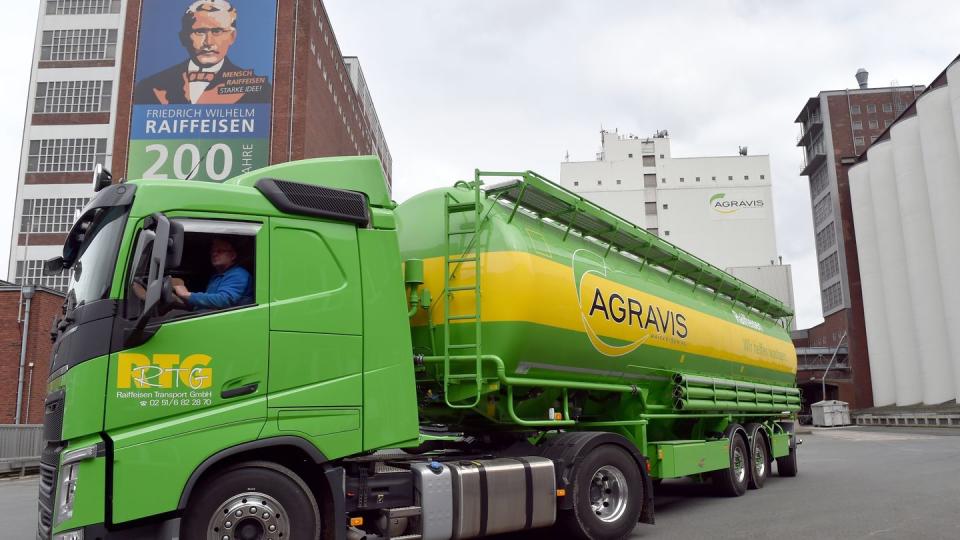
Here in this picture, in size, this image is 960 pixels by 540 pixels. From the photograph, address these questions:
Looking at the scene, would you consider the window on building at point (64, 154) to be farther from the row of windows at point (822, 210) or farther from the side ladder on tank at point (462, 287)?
the row of windows at point (822, 210)

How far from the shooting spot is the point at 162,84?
4734cm

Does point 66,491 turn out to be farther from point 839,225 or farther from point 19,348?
point 839,225

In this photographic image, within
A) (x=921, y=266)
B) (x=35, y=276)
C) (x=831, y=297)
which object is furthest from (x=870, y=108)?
(x=35, y=276)

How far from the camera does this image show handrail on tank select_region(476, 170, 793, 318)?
7.86 meters

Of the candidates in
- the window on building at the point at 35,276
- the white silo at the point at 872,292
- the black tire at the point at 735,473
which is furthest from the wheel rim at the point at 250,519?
the white silo at the point at 872,292

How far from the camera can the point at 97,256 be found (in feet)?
17.3

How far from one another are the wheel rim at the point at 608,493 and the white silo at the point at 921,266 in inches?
1944

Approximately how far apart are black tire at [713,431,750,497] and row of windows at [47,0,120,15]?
167 ft

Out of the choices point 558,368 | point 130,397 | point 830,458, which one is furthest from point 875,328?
point 130,397

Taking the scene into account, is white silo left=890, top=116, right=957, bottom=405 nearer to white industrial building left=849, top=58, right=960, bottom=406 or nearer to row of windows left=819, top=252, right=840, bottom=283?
white industrial building left=849, top=58, right=960, bottom=406

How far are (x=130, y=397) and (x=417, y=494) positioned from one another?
8.21 ft

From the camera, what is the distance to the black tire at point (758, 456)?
12617mm

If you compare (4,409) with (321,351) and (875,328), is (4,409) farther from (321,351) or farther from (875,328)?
(875,328)

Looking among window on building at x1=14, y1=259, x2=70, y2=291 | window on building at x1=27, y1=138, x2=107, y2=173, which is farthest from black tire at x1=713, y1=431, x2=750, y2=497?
window on building at x1=27, y1=138, x2=107, y2=173
